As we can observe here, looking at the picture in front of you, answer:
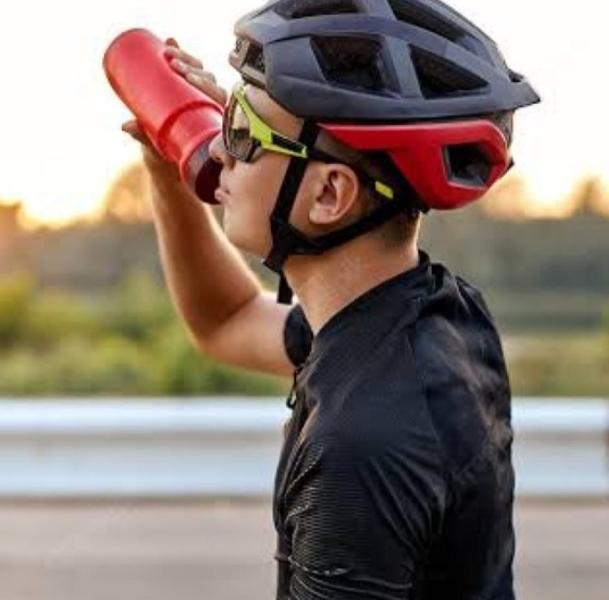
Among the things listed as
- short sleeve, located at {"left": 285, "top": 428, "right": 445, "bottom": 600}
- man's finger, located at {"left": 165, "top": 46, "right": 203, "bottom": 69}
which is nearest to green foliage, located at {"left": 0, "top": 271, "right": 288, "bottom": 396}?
man's finger, located at {"left": 165, "top": 46, "right": 203, "bottom": 69}

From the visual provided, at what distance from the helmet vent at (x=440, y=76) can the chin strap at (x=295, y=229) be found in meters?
0.13

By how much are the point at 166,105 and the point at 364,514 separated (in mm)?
960

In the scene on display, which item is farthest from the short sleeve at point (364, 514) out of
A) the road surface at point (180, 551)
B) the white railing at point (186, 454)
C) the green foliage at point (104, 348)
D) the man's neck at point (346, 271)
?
the green foliage at point (104, 348)

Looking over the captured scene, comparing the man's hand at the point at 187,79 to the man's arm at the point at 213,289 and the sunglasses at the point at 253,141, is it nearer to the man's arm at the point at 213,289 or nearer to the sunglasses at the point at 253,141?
the man's arm at the point at 213,289

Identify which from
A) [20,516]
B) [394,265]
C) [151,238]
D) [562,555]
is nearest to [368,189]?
[394,265]

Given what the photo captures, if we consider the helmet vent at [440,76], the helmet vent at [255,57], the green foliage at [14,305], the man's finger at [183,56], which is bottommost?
the helmet vent at [440,76]

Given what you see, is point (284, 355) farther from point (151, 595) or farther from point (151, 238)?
point (151, 238)

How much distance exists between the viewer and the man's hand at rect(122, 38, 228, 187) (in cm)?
277

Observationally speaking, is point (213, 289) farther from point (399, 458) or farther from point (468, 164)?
point (399, 458)

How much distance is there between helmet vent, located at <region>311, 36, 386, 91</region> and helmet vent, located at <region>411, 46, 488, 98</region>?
2.0 inches

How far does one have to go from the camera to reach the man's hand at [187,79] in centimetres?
277

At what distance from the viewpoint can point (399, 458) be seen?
6.34ft

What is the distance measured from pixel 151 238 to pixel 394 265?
425 inches

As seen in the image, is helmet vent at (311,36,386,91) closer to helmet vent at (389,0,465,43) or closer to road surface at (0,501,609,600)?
helmet vent at (389,0,465,43)
